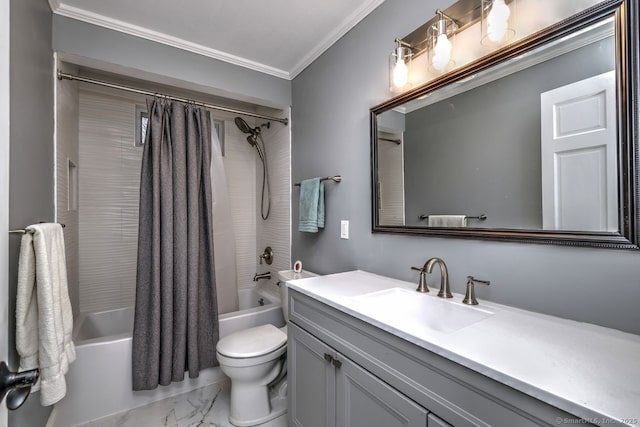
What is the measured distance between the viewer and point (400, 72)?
4.69 feet

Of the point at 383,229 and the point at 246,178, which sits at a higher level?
the point at 246,178

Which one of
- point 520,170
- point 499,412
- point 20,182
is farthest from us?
point 20,182

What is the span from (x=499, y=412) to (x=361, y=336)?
1.50ft

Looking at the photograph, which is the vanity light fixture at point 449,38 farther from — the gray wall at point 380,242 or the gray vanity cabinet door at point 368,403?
the gray vanity cabinet door at point 368,403

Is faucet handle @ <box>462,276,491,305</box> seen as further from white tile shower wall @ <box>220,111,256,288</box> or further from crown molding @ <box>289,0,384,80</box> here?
white tile shower wall @ <box>220,111,256,288</box>

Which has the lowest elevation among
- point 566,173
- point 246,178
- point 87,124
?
point 566,173

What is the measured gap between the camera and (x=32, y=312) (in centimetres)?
103

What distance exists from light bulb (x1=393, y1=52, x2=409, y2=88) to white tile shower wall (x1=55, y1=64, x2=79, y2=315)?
1.97 m

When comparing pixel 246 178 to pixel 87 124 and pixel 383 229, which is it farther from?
pixel 383 229

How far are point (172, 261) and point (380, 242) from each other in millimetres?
1338

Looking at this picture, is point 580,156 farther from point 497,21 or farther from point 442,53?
point 442,53

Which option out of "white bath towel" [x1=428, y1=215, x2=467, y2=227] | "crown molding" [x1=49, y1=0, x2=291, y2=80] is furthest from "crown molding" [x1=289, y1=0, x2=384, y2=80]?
"white bath towel" [x1=428, y1=215, x2=467, y2=227]

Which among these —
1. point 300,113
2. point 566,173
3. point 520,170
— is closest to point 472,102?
point 520,170

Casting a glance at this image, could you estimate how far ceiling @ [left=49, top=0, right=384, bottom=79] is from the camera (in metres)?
1.62
